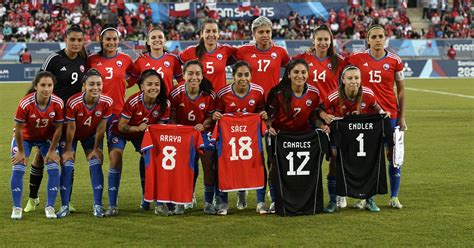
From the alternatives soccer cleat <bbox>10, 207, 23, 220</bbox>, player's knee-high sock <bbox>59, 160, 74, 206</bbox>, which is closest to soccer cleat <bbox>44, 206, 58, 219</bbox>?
player's knee-high sock <bbox>59, 160, 74, 206</bbox>

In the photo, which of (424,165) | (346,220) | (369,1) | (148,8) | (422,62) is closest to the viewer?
(346,220)

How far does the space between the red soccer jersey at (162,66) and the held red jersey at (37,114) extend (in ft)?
4.35

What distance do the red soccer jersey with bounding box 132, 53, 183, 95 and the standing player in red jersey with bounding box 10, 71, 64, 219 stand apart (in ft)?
4.06

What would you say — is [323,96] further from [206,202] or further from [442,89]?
[442,89]

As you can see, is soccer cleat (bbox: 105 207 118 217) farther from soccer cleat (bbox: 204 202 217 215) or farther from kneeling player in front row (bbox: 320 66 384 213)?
kneeling player in front row (bbox: 320 66 384 213)

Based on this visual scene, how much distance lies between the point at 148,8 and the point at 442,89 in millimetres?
17559

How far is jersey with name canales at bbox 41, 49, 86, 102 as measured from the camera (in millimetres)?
8648

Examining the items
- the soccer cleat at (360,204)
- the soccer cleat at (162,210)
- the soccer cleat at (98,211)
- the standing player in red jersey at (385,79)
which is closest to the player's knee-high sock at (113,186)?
the soccer cleat at (98,211)

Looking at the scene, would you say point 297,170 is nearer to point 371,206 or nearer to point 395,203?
point 371,206

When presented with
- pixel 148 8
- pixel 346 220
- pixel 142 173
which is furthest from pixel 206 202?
pixel 148 8

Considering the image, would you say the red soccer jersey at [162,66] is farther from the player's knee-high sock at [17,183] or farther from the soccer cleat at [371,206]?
the soccer cleat at [371,206]

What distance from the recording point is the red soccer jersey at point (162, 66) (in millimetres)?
9195

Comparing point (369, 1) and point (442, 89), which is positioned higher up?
point (369, 1)

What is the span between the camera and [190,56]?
9.30m
